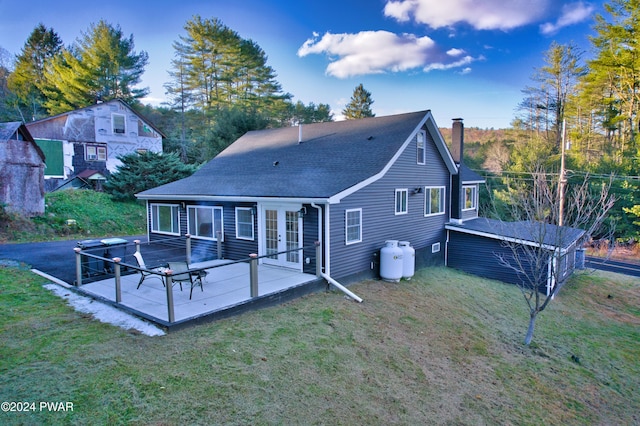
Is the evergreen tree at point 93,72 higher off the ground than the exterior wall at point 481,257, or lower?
higher

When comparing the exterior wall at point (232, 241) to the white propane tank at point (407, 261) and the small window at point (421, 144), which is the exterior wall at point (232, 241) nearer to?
the white propane tank at point (407, 261)

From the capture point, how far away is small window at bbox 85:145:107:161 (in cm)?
2300

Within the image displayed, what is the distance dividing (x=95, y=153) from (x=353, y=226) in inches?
829

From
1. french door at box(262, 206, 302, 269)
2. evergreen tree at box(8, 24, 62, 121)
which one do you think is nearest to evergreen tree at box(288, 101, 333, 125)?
evergreen tree at box(8, 24, 62, 121)

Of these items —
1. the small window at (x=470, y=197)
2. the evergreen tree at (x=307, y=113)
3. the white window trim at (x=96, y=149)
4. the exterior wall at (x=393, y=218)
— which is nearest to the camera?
the exterior wall at (x=393, y=218)

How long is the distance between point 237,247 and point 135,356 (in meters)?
5.92

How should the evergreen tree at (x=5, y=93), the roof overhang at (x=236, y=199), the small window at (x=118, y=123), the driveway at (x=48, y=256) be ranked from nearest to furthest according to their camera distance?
the roof overhang at (x=236, y=199) → the driveway at (x=48, y=256) → the small window at (x=118, y=123) → the evergreen tree at (x=5, y=93)

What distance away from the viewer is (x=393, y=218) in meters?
11.6

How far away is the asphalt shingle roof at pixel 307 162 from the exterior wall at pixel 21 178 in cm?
574

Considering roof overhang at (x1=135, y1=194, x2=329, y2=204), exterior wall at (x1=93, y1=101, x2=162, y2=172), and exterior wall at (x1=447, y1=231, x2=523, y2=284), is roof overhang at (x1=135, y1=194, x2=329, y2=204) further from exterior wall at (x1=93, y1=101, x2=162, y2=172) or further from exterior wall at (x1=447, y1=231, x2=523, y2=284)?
exterior wall at (x1=93, y1=101, x2=162, y2=172)

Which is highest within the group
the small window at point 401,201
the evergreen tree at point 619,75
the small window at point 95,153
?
the evergreen tree at point 619,75

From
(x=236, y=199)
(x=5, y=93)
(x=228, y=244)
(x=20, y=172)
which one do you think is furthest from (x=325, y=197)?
(x=5, y=93)

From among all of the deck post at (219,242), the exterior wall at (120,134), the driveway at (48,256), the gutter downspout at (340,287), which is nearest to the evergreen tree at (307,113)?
the exterior wall at (120,134)

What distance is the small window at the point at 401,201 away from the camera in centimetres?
1181
